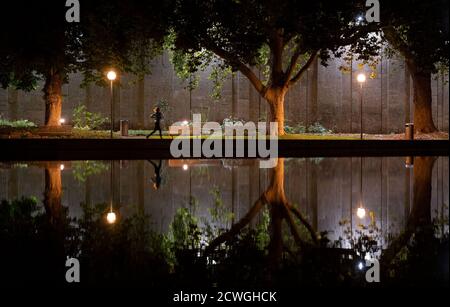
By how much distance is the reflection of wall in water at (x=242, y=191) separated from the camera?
6.86m

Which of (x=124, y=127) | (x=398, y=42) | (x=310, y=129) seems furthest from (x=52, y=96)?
(x=310, y=129)

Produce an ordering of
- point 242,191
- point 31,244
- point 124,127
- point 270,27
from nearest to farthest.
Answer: point 31,244 < point 242,191 < point 270,27 < point 124,127

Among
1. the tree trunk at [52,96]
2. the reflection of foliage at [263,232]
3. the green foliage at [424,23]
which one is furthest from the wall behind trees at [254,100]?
the reflection of foliage at [263,232]

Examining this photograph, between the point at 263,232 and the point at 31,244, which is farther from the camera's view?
the point at 263,232

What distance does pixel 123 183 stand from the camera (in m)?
10.2

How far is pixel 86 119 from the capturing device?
34.7 meters

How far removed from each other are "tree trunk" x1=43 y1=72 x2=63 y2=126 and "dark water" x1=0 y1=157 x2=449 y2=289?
1645 centimetres

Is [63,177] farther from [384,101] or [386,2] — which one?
[384,101]

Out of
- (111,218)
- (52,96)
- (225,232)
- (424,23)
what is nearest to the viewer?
(225,232)

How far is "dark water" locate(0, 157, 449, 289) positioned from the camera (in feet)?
13.0

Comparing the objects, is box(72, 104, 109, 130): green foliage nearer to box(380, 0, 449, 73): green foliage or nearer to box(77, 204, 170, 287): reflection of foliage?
box(380, 0, 449, 73): green foliage

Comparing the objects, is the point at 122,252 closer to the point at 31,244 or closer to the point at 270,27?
the point at 31,244

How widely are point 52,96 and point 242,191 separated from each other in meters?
19.3

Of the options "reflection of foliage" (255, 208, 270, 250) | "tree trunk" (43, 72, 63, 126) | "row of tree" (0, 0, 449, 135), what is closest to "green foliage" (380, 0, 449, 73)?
"row of tree" (0, 0, 449, 135)
